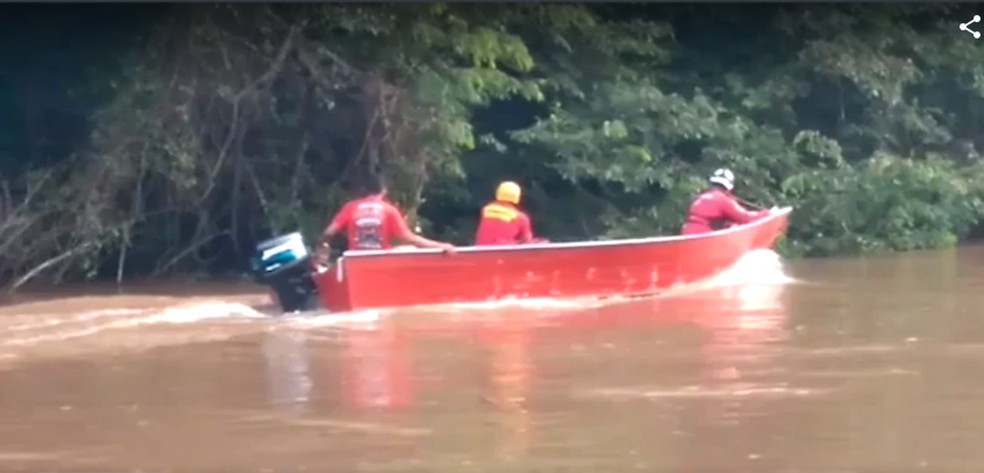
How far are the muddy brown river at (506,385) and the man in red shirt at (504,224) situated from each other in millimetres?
942

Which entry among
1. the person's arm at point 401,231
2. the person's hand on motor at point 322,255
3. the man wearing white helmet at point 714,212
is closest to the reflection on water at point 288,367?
the person's hand on motor at point 322,255

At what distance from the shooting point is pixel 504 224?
61.2ft

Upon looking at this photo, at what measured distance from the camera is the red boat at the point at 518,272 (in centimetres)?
1709

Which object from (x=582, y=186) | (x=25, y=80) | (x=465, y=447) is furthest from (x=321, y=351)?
(x=582, y=186)

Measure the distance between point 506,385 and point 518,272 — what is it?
4725 millimetres

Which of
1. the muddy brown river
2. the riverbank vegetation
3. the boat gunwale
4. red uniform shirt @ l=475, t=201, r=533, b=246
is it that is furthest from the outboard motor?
the riverbank vegetation

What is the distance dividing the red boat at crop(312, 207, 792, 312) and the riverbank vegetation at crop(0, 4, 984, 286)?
14.1 ft

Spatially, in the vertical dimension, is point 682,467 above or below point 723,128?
below

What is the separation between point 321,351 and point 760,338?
3310 millimetres

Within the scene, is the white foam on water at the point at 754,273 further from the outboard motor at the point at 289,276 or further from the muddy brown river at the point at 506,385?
the outboard motor at the point at 289,276

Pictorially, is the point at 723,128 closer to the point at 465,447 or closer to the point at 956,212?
the point at 956,212

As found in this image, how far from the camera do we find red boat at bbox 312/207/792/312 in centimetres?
1709

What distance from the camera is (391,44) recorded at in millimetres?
22281

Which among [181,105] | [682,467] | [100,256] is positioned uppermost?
[181,105]
